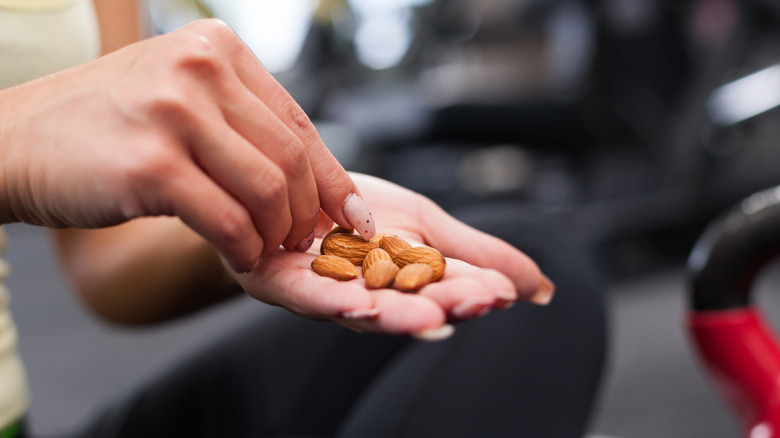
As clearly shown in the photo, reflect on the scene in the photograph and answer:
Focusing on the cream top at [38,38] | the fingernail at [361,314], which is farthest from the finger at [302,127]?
the cream top at [38,38]

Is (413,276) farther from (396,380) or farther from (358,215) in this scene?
(396,380)

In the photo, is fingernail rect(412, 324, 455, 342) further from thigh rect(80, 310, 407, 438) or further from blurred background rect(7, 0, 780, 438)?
Result: blurred background rect(7, 0, 780, 438)

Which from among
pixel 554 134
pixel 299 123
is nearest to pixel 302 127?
pixel 299 123

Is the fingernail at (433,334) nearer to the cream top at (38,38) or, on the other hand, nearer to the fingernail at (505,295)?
the fingernail at (505,295)

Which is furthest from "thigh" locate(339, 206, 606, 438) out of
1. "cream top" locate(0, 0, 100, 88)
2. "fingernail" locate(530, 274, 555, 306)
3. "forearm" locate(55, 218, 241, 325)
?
"cream top" locate(0, 0, 100, 88)

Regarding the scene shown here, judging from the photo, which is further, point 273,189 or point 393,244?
point 393,244

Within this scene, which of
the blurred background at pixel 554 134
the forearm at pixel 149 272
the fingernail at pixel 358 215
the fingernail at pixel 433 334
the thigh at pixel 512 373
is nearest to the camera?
the fingernail at pixel 433 334

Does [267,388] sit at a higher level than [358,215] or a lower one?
lower
